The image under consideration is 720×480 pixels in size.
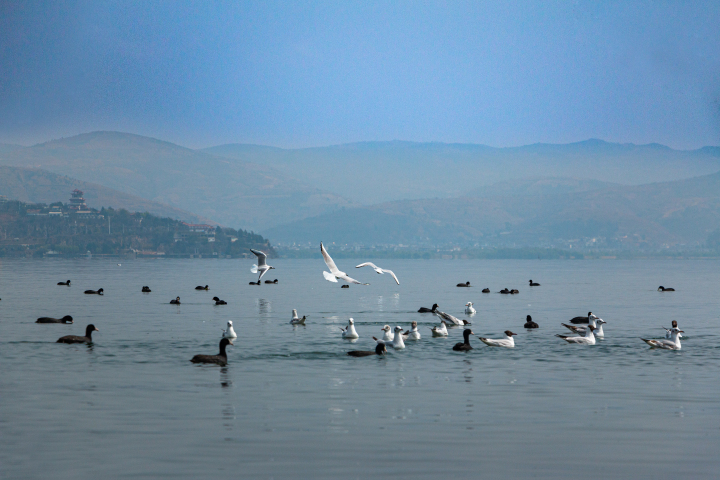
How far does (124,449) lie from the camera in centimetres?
1811

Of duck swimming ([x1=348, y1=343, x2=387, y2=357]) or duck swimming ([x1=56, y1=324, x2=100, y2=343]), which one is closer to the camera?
duck swimming ([x1=348, y1=343, x2=387, y2=357])

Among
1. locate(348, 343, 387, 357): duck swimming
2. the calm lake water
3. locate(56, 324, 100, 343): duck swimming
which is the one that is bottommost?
the calm lake water

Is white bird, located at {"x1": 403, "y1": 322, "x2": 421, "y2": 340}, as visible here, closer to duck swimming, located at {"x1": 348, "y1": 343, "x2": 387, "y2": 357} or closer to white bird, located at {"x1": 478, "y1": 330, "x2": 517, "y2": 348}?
white bird, located at {"x1": 478, "y1": 330, "x2": 517, "y2": 348}

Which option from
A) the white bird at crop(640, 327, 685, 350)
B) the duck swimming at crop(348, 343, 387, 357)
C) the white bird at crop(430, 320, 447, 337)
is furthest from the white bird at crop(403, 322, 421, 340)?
the white bird at crop(640, 327, 685, 350)

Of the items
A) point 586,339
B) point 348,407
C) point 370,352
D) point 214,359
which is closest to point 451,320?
point 586,339

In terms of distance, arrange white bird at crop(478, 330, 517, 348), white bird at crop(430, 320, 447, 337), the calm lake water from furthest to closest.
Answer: white bird at crop(430, 320, 447, 337), white bird at crop(478, 330, 517, 348), the calm lake water

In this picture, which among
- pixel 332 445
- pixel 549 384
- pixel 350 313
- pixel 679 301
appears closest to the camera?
pixel 332 445

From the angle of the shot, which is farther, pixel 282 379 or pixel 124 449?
pixel 282 379

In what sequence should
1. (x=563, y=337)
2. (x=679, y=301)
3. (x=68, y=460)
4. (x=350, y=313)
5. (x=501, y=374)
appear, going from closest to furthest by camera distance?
(x=68, y=460) < (x=501, y=374) < (x=563, y=337) < (x=350, y=313) < (x=679, y=301)

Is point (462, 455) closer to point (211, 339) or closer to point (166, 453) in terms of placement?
point (166, 453)

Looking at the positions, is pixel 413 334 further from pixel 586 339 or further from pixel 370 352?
pixel 586 339

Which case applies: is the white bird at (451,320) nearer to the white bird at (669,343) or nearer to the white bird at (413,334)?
the white bird at (413,334)

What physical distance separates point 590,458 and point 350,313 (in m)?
40.4

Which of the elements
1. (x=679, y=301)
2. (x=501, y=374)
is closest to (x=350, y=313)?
(x=501, y=374)
